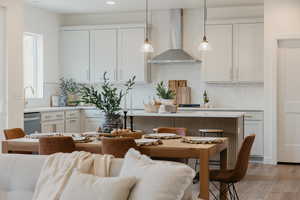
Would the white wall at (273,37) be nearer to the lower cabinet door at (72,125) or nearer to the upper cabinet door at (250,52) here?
the upper cabinet door at (250,52)

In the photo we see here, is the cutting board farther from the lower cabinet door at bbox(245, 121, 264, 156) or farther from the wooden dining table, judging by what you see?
the wooden dining table

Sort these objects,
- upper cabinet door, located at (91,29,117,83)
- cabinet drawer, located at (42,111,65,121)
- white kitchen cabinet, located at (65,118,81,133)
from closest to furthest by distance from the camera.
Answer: cabinet drawer, located at (42,111,65,121)
white kitchen cabinet, located at (65,118,81,133)
upper cabinet door, located at (91,29,117,83)

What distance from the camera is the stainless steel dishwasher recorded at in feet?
24.2

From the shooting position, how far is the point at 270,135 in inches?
313

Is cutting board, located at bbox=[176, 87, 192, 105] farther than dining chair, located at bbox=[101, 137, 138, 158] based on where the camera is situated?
Yes

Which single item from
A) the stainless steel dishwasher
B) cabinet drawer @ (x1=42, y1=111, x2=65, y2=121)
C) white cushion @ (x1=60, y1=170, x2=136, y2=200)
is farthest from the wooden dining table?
cabinet drawer @ (x1=42, y1=111, x2=65, y2=121)

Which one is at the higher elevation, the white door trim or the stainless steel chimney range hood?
the stainless steel chimney range hood

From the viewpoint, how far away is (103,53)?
30.5ft

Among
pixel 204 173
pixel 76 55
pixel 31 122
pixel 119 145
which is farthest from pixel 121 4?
pixel 204 173

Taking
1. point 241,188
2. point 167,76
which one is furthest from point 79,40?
point 241,188

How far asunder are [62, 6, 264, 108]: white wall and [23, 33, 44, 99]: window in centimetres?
128

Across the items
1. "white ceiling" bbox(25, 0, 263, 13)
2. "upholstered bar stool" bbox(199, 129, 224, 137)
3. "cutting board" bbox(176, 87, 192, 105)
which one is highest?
"white ceiling" bbox(25, 0, 263, 13)

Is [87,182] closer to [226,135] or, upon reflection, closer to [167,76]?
[226,135]

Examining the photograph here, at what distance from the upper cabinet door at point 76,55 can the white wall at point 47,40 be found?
0.16 m
